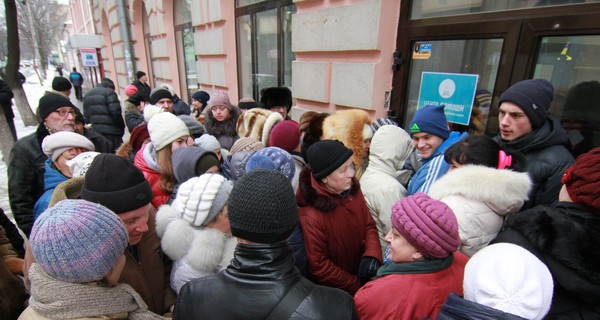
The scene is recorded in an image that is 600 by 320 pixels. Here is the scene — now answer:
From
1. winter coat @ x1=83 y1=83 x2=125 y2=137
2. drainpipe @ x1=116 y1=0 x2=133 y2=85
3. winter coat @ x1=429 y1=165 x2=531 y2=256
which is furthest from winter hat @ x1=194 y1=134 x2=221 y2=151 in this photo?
drainpipe @ x1=116 y1=0 x2=133 y2=85

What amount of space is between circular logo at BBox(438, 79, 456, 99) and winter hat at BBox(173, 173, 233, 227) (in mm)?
2663

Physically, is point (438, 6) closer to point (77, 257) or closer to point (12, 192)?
point (77, 257)

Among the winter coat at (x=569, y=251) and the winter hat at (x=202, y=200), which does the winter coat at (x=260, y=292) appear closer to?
the winter hat at (x=202, y=200)

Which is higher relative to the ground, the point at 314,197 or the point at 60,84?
the point at 60,84

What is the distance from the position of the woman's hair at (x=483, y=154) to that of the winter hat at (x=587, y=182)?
0.42 m

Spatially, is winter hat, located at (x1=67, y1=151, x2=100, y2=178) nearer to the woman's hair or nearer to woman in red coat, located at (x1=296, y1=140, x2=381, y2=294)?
woman in red coat, located at (x1=296, y1=140, x2=381, y2=294)

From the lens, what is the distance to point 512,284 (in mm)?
910

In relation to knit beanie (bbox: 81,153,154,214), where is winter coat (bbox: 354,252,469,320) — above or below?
below

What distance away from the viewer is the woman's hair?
1.71 meters

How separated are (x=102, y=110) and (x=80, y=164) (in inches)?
137

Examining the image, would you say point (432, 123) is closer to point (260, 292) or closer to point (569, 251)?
point (569, 251)

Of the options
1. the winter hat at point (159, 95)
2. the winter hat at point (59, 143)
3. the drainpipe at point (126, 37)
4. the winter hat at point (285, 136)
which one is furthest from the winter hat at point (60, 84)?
the drainpipe at point (126, 37)

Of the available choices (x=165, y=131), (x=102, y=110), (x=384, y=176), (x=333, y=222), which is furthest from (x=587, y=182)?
(x=102, y=110)

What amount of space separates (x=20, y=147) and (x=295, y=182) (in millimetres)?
2430
